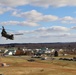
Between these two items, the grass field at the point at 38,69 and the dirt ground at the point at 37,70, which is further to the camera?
the grass field at the point at 38,69

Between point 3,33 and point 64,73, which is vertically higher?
point 3,33

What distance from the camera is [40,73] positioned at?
66.1m

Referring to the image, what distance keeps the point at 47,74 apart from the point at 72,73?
20.9 ft

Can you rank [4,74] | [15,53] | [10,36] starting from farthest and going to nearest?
[15,53]
[10,36]
[4,74]

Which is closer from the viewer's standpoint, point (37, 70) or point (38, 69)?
point (37, 70)

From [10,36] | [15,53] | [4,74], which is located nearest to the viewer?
[4,74]

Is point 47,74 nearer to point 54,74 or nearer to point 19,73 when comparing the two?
point 54,74

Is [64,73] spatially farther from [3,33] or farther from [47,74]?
[3,33]

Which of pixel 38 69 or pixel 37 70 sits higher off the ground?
pixel 38 69

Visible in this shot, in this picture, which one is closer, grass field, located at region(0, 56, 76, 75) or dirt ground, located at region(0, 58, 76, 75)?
dirt ground, located at region(0, 58, 76, 75)

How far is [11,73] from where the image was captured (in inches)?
2566

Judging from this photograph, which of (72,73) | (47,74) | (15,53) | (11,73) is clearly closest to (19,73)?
(11,73)

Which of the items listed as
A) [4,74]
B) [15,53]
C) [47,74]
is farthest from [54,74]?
[15,53]

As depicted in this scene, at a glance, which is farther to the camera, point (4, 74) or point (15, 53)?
point (15, 53)
